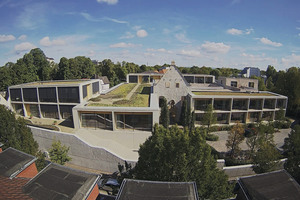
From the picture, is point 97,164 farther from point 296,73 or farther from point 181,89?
point 296,73

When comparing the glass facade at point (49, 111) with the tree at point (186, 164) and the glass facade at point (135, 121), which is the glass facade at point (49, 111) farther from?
the tree at point (186, 164)

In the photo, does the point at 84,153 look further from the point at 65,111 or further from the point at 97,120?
the point at 65,111

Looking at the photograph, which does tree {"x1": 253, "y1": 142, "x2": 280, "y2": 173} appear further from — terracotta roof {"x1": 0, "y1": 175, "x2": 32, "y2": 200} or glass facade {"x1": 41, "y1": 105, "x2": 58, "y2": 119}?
glass facade {"x1": 41, "y1": 105, "x2": 58, "y2": 119}

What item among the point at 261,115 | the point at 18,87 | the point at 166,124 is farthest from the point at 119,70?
the point at 261,115

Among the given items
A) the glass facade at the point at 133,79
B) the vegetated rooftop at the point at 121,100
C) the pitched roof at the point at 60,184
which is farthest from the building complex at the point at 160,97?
the glass facade at the point at 133,79

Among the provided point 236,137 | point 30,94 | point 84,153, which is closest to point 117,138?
point 84,153
